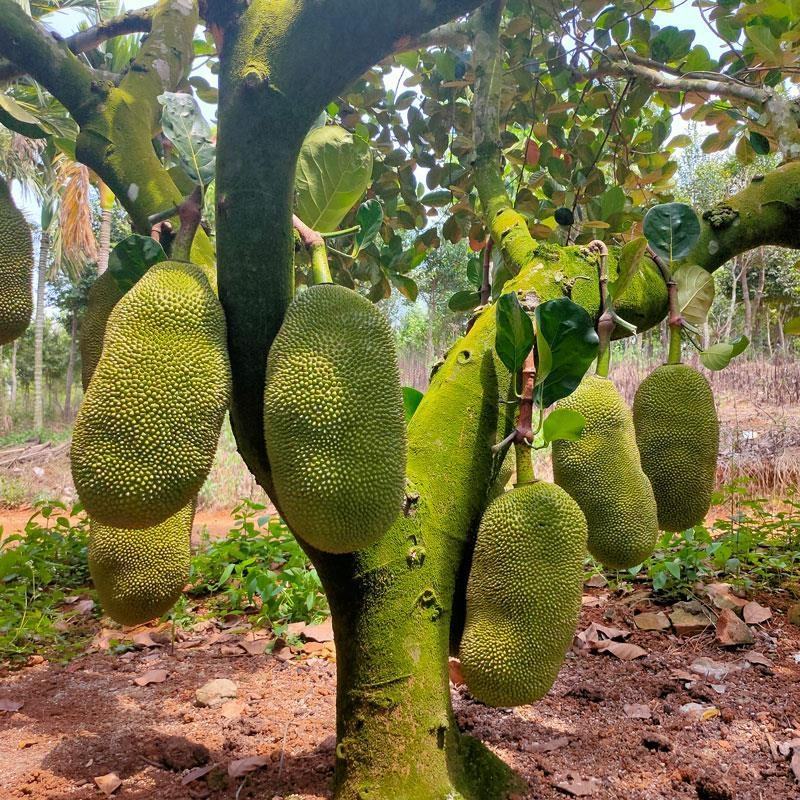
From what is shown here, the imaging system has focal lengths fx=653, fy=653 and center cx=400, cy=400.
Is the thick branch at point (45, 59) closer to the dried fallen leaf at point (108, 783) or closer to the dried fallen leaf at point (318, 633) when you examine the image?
the dried fallen leaf at point (108, 783)

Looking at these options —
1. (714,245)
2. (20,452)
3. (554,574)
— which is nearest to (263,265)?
(554,574)

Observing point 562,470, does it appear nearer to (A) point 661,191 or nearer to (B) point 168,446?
(B) point 168,446

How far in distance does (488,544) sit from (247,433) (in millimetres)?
Answer: 353

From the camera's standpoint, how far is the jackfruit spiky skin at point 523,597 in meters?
0.84

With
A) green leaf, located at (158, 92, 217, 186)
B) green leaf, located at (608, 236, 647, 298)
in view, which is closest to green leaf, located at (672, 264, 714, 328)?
green leaf, located at (608, 236, 647, 298)

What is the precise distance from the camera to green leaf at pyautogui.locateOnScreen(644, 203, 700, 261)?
3.72ft

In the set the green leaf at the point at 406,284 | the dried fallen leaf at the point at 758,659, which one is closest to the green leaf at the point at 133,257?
the green leaf at the point at 406,284

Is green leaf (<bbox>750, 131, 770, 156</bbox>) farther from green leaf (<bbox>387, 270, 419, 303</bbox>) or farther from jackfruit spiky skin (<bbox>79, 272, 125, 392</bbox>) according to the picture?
jackfruit spiky skin (<bbox>79, 272, 125, 392</bbox>)

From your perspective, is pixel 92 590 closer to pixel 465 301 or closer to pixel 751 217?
pixel 465 301

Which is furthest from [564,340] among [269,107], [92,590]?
[92,590]

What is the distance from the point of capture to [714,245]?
1.21 m

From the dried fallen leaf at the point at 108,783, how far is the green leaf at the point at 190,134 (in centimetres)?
109

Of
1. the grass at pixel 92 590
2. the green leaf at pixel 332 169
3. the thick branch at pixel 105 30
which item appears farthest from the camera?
the grass at pixel 92 590

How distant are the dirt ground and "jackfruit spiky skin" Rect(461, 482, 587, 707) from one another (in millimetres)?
339
